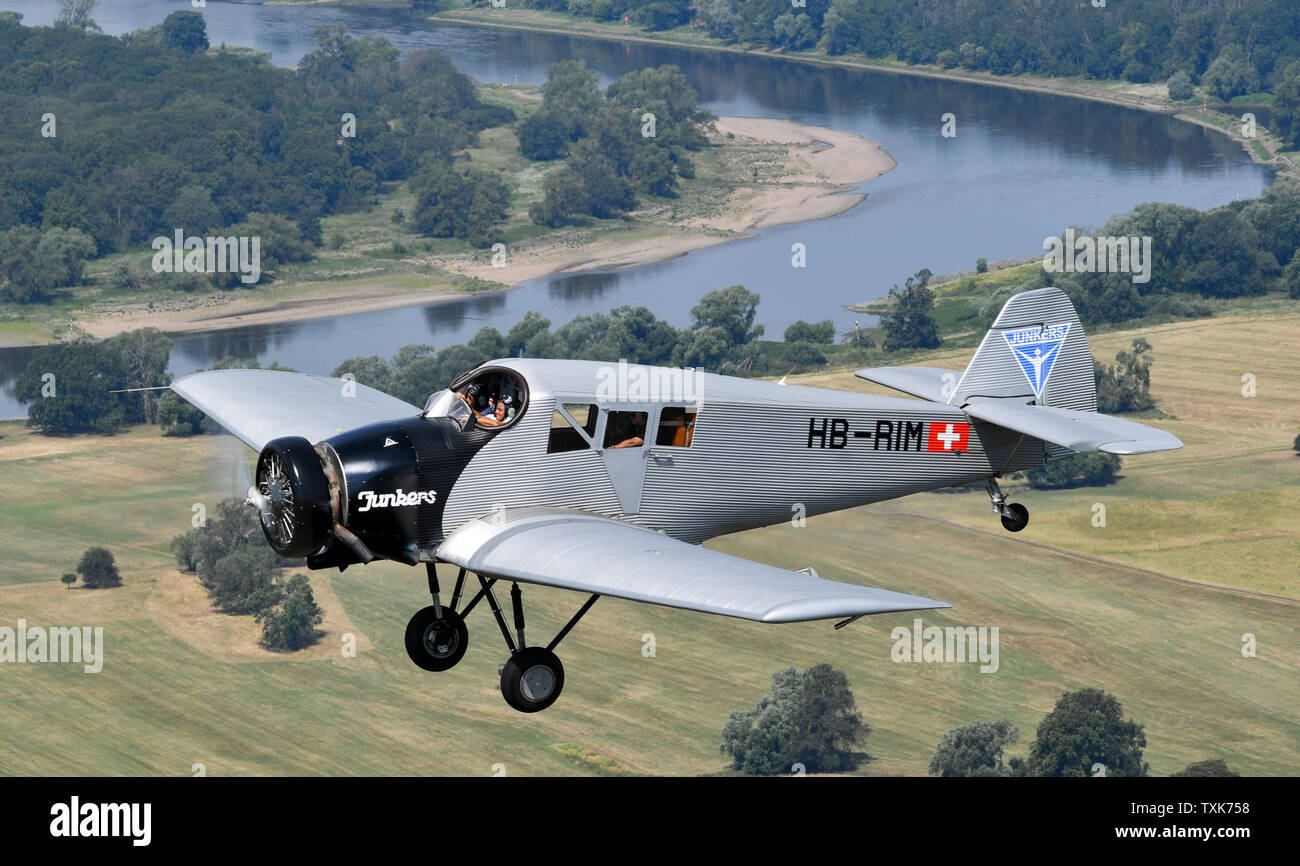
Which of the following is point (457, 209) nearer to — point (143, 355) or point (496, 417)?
point (143, 355)

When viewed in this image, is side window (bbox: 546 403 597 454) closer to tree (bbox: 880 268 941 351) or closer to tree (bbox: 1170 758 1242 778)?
tree (bbox: 1170 758 1242 778)

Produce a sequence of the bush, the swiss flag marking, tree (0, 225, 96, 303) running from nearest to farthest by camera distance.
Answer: the swiss flag marking, the bush, tree (0, 225, 96, 303)

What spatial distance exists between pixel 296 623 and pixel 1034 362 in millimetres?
63430

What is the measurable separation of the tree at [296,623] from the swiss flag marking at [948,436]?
63.2 metres

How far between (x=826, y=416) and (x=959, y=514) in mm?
66500

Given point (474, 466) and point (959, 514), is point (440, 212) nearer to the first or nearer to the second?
point (959, 514)

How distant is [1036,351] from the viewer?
1161 inches

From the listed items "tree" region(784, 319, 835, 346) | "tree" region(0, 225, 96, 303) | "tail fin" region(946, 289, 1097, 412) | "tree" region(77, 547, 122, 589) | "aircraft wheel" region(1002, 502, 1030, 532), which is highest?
"tail fin" region(946, 289, 1097, 412)

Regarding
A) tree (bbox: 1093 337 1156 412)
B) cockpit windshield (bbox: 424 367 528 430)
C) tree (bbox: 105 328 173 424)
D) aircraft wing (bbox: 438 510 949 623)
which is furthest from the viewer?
tree (bbox: 105 328 173 424)

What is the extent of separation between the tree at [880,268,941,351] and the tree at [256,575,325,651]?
193ft

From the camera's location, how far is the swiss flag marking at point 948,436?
90.5 ft

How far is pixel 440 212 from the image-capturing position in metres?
175

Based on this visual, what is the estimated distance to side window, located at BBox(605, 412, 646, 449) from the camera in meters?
24.0

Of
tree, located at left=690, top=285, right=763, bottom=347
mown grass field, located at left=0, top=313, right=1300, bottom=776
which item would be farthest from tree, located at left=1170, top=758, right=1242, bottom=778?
tree, located at left=690, top=285, right=763, bottom=347
